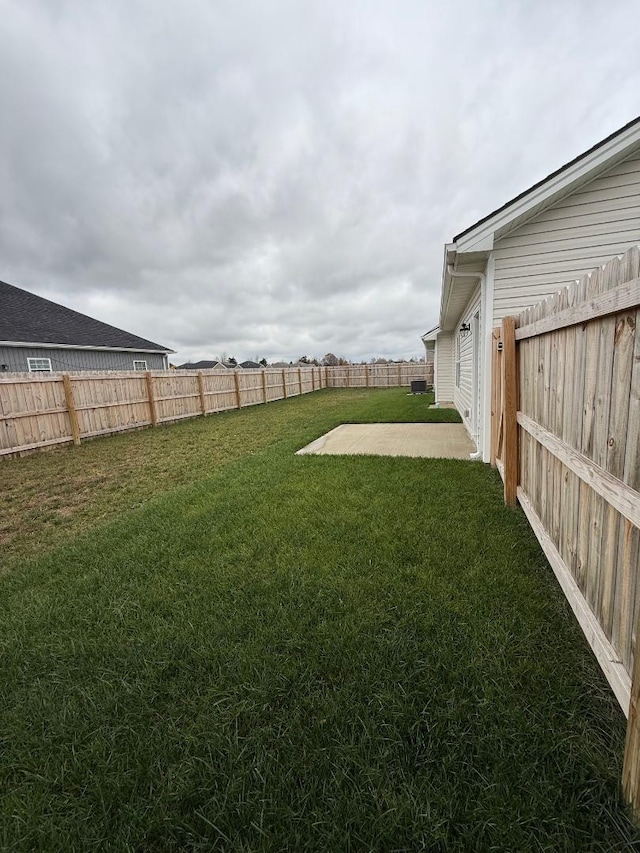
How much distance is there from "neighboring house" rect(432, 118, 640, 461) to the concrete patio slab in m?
1.18

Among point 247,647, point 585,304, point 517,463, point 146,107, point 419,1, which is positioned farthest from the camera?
point 146,107

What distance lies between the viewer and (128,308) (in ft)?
142

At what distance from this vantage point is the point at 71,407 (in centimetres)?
928

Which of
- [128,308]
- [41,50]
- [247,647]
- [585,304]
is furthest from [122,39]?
[128,308]

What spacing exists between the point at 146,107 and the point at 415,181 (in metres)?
8.43

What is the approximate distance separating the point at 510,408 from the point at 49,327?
19.1 m

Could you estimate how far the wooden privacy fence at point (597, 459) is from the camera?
139 cm

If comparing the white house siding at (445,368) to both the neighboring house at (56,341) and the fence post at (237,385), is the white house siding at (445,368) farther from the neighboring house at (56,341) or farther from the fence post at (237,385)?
the neighboring house at (56,341)

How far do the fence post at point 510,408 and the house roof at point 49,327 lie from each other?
17.0 meters

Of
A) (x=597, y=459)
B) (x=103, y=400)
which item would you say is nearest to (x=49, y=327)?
(x=103, y=400)

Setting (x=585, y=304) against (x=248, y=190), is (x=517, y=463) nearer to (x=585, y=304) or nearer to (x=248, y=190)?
(x=585, y=304)

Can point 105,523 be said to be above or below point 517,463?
below

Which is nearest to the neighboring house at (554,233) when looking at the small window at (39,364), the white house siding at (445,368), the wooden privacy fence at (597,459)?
the wooden privacy fence at (597,459)

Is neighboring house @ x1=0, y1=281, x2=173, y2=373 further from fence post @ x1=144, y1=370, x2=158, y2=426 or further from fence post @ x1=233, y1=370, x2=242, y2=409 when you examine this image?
fence post @ x1=233, y1=370, x2=242, y2=409
